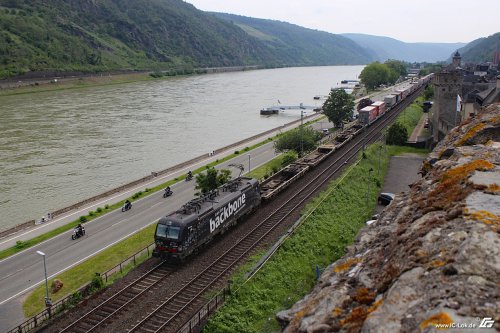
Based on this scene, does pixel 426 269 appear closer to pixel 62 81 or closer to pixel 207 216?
pixel 207 216

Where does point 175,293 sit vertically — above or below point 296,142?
below

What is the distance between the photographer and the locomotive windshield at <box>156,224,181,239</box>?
2480 centimetres

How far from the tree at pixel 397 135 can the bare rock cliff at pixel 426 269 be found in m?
50.2

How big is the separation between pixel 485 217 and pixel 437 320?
2568 millimetres

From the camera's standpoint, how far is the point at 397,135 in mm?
58625

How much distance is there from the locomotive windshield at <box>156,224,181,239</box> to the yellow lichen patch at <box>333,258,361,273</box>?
55.0ft

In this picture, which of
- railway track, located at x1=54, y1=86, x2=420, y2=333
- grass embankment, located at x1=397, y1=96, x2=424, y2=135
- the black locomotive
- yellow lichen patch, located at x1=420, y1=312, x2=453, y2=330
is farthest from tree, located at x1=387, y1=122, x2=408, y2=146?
yellow lichen patch, located at x1=420, y1=312, x2=453, y2=330

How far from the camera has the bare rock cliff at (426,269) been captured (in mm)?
5594

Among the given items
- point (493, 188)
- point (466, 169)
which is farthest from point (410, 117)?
point (493, 188)

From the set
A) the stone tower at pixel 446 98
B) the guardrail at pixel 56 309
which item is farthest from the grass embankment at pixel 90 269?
the stone tower at pixel 446 98

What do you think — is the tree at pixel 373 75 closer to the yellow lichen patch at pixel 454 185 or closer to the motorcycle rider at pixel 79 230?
the motorcycle rider at pixel 79 230

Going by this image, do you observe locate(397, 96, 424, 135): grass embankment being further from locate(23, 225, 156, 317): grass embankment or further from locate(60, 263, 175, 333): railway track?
locate(60, 263, 175, 333): railway track

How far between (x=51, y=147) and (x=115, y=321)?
172 ft

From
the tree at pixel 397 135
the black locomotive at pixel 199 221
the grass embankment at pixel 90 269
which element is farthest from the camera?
the tree at pixel 397 135
